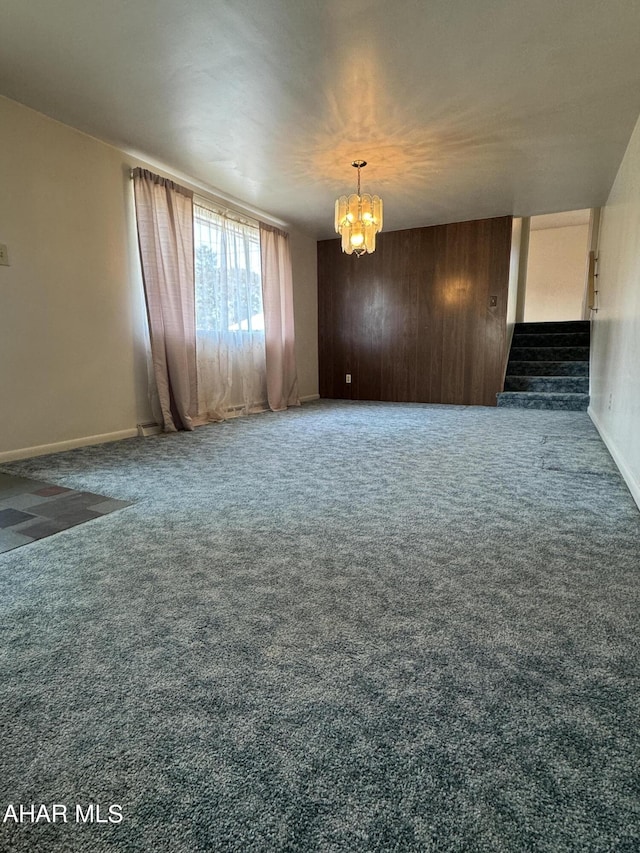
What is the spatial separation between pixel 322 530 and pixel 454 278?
14.9 feet

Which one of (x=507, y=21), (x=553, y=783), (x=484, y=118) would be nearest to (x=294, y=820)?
(x=553, y=783)

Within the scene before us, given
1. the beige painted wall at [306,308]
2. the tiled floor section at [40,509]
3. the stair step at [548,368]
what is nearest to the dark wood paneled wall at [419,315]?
the beige painted wall at [306,308]

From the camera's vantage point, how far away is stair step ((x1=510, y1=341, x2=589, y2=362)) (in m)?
5.50

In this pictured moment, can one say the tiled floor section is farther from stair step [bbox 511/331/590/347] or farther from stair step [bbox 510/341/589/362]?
stair step [bbox 511/331/590/347]

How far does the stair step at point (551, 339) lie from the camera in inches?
224

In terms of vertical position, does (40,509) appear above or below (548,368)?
below

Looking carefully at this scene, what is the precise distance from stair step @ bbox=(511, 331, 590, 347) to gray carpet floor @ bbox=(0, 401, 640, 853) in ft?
14.6

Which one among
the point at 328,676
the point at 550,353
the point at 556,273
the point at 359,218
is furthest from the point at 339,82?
the point at 556,273

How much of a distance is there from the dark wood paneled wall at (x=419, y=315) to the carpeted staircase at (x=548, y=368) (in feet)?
1.09

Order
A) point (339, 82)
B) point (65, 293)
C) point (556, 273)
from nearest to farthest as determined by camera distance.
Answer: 1. point (339, 82)
2. point (65, 293)
3. point (556, 273)

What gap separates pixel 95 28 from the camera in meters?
1.96

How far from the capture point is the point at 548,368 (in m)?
5.41

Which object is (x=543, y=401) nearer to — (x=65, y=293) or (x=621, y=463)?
(x=621, y=463)

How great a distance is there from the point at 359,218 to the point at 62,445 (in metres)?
2.79
